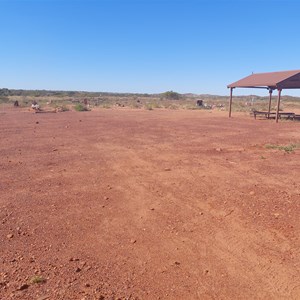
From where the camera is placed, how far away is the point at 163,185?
24.0ft

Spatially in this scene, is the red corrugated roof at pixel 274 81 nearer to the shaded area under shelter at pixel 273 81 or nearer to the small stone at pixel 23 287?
the shaded area under shelter at pixel 273 81

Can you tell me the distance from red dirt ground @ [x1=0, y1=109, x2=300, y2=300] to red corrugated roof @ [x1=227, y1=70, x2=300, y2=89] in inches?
611

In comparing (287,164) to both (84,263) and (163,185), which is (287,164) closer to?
(163,185)

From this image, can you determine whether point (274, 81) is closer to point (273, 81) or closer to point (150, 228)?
point (273, 81)

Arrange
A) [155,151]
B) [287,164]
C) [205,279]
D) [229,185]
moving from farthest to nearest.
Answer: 1. [155,151]
2. [287,164]
3. [229,185]
4. [205,279]

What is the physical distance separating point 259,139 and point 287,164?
5.69 meters

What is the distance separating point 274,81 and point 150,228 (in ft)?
73.0

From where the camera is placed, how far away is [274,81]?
2436cm

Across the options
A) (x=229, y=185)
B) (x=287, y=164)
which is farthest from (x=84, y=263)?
(x=287, y=164)

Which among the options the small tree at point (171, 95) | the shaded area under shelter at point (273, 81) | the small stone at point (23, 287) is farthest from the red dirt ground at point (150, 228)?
the small tree at point (171, 95)

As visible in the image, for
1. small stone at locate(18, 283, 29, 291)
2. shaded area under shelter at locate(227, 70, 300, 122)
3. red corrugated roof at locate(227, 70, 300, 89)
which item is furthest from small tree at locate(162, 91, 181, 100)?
small stone at locate(18, 283, 29, 291)

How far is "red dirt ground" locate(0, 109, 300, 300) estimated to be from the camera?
3.61 m

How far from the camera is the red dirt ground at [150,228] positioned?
361cm

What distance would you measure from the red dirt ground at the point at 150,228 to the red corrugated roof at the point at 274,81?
1553 cm
